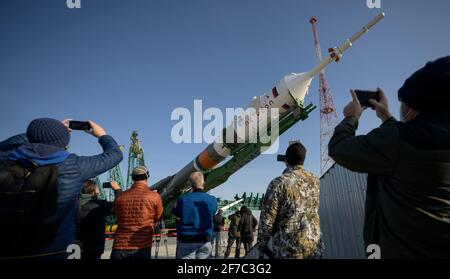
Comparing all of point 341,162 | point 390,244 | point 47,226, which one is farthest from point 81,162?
point 390,244

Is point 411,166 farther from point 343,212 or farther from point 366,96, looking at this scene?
point 343,212

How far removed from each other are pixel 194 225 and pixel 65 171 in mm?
2268

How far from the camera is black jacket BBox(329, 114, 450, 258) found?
1440mm

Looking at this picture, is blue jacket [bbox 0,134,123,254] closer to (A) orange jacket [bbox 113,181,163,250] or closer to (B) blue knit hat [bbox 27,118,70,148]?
(B) blue knit hat [bbox 27,118,70,148]

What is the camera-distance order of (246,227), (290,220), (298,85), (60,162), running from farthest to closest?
(298,85), (246,227), (290,220), (60,162)

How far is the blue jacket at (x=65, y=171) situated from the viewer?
1.94 m

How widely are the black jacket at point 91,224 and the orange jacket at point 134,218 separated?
1.28ft

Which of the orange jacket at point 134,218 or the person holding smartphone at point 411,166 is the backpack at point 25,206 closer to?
the orange jacket at point 134,218

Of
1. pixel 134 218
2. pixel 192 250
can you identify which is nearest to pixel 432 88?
pixel 134 218

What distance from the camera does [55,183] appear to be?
189cm

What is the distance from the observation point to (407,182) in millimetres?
1534

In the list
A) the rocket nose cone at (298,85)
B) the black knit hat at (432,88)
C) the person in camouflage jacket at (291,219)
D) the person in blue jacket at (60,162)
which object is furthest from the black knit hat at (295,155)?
the rocket nose cone at (298,85)
